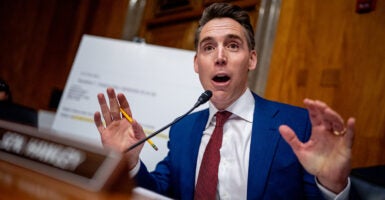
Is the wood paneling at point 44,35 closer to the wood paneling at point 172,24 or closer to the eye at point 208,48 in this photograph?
the wood paneling at point 172,24

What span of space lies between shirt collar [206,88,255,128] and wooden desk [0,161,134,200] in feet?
2.51

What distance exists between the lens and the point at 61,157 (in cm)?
57

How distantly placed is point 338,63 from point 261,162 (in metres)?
0.89

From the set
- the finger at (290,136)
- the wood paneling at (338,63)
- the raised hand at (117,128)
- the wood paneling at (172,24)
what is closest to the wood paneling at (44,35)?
the wood paneling at (172,24)

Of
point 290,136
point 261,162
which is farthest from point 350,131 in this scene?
point 261,162

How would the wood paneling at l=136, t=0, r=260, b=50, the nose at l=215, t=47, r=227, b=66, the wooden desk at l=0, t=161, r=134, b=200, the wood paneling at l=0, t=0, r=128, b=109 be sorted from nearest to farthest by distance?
the wooden desk at l=0, t=161, r=134, b=200 < the nose at l=215, t=47, r=227, b=66 < the wood paneling at l=136, t=0, r=260, b=50 < the wood paneling at l=0, t=0, r=128, b=109

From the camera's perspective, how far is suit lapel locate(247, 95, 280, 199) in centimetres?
112

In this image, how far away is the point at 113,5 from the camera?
3213 mm

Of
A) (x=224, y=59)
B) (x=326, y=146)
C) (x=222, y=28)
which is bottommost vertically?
(x=326, y=146)

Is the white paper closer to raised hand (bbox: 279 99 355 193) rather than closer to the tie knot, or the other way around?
the tie knot

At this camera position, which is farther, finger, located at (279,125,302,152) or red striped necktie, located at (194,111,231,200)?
red striped necktie, located at (194,111,231,200)

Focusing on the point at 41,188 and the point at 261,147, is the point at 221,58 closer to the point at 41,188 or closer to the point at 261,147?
the point at 261,147

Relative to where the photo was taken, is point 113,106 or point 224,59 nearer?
point 113,106

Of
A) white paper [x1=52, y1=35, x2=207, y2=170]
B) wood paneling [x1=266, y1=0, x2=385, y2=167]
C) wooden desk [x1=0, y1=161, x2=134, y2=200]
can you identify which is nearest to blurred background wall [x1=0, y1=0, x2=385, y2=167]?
wood paneling [x1=266, y1=0, x2=385, y2=167]
